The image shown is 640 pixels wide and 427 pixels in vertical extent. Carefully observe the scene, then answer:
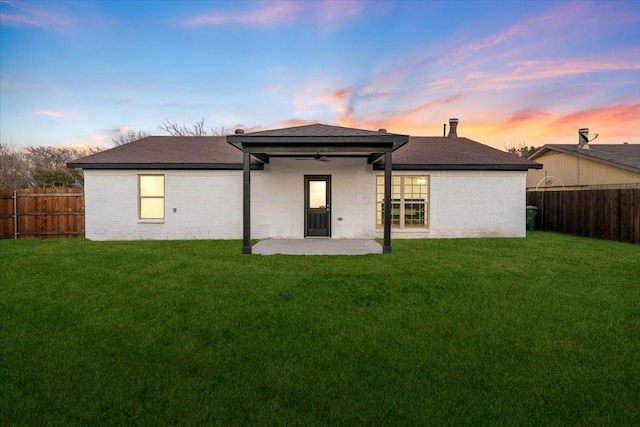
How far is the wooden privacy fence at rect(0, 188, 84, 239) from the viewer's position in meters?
12.0

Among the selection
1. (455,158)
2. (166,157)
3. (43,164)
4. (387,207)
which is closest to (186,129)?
(43,164)

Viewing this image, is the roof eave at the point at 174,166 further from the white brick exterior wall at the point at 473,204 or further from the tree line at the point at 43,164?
the tree line at the point at 43,164

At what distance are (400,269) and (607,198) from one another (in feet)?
30.2

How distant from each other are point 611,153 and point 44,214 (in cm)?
2333

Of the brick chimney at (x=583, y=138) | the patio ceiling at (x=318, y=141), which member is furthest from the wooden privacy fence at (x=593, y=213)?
the patio ceiling at (x=318, y=141)

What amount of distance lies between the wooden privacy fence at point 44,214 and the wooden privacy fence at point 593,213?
1773 cm

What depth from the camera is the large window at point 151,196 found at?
11.7 m

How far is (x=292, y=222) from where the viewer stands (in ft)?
38.1

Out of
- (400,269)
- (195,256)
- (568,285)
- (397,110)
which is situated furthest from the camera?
(397,110)

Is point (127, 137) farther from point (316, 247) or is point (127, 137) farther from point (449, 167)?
point (449, 167)

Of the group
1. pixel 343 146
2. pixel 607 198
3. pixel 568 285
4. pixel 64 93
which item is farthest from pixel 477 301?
pixel 64 93

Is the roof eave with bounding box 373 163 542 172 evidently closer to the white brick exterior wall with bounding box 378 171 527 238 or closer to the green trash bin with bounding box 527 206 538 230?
the white brick exterior wall with bounding box 378 171 527 238

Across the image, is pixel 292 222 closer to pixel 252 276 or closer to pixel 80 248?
pixel 252 276

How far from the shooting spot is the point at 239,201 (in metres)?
11.5
